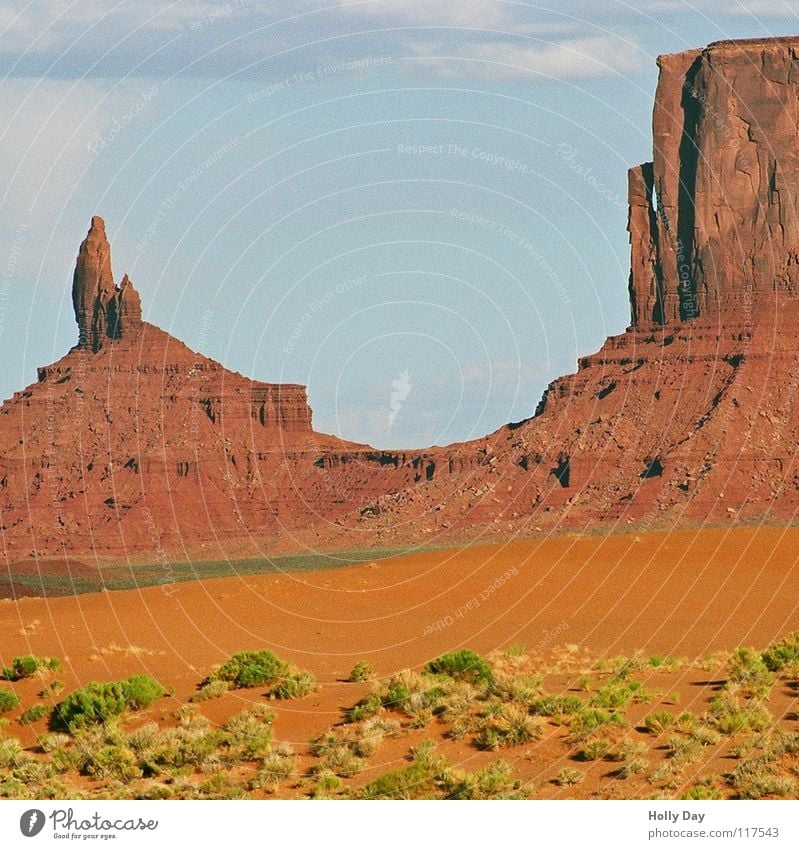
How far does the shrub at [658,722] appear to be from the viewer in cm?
2591

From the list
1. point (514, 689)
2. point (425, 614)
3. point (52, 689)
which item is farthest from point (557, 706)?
point (425, 614)

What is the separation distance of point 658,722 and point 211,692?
25.5 ft

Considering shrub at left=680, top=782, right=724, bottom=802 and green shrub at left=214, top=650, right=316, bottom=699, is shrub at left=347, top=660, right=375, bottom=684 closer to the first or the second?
green shrub at left=214, top=650, right=316, bottom=699

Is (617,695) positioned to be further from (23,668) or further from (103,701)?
(23,668)

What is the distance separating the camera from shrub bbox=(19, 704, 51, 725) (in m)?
29.7

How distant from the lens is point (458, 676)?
30.1 meters

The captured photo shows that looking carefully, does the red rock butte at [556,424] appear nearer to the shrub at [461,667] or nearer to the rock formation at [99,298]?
the rock formation at [99,298]

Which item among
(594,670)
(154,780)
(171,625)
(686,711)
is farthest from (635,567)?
(154,780)

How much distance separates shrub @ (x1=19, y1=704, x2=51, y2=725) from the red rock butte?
7874 centimetres

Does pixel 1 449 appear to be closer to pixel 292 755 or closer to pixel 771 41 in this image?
pixel 771 41

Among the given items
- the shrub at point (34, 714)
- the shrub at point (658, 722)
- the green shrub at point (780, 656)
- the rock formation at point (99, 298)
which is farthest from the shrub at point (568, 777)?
the rock formation at point (99, 298)

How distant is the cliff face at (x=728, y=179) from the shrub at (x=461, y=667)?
345 ft

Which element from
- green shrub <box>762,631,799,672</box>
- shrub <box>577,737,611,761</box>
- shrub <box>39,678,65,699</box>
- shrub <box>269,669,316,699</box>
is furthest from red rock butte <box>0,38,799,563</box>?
shrub <box>577,737,611,761</box>

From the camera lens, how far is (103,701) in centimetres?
2869
